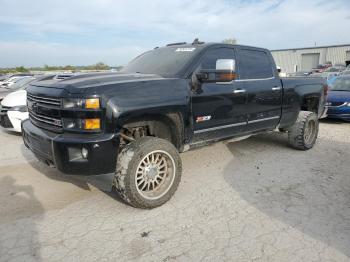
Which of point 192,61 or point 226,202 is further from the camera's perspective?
point 192,61

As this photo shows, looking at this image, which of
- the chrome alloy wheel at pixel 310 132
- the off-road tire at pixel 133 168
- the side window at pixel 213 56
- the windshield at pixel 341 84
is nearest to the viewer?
the off-road tire at pixel 133 168

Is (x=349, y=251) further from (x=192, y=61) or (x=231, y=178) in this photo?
(x=192, y=61)

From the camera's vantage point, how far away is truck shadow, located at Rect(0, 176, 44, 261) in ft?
9.20

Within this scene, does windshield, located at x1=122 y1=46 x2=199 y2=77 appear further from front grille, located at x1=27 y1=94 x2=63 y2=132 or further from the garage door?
the garage door

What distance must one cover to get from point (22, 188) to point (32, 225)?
1.14m

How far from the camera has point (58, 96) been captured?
324 cm

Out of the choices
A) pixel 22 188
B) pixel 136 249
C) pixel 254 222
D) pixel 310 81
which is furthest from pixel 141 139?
pixel 310 81

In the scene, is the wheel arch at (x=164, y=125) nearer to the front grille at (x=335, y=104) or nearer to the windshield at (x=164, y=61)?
the windshield at (x=164, y=61)

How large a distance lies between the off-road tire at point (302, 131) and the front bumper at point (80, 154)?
389 centimetres

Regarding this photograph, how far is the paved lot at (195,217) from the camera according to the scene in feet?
9.24

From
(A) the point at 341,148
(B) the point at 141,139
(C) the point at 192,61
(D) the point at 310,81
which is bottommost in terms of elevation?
(A) the point at 341,148

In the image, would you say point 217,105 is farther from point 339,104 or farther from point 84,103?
point 339,104

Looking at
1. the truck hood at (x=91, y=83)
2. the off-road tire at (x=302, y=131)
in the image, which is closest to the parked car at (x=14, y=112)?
the truck hood at (x=91, y=83)

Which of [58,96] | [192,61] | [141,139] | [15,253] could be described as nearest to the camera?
[15,253]
